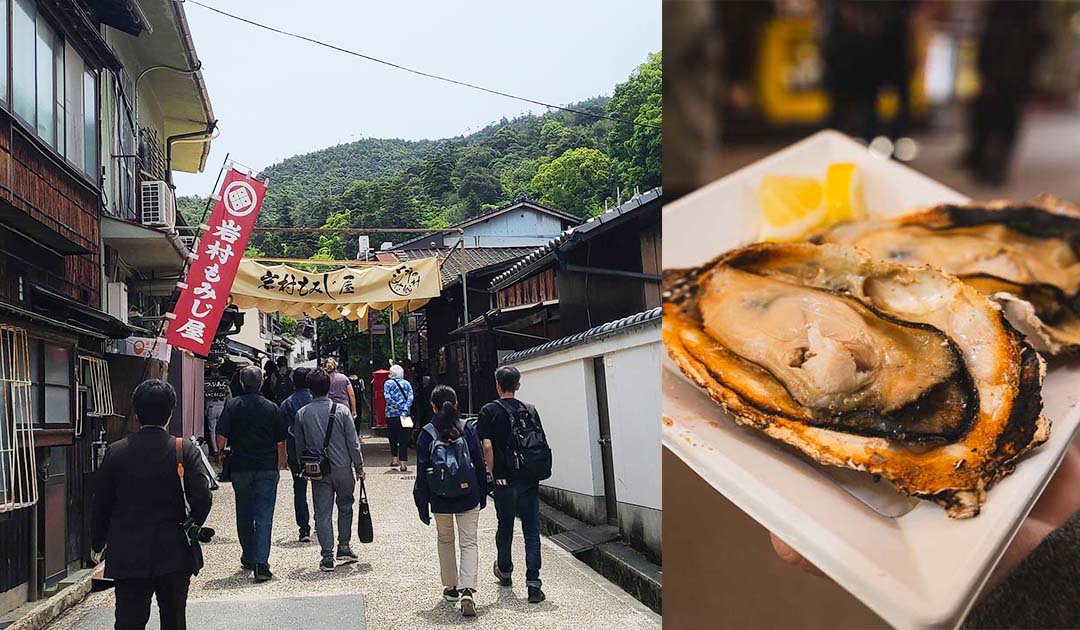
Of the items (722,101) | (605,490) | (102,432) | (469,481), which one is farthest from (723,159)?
(102,432)

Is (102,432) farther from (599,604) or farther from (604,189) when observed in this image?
(604,189)

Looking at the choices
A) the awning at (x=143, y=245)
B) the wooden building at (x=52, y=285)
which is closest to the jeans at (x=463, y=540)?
the wooden building at (x=52, y=285)

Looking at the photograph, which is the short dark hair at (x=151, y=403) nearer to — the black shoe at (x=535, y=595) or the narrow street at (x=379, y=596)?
the narrow street at (x=379, y=596)

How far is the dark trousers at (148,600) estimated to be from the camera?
4742 millimetres

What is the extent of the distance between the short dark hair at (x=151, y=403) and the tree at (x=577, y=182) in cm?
1885

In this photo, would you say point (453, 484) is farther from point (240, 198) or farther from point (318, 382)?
point (240, 198)

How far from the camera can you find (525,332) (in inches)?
618

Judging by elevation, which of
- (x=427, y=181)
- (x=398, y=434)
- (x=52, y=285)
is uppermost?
(x=427, y=181)

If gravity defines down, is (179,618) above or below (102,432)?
below

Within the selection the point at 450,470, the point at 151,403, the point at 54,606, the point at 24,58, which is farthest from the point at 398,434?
the point at 151,403

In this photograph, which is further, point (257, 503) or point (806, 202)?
point (257, 503)

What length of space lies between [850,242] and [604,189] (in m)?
26.7

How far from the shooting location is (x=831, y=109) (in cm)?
176

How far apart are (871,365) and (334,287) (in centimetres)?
1516
